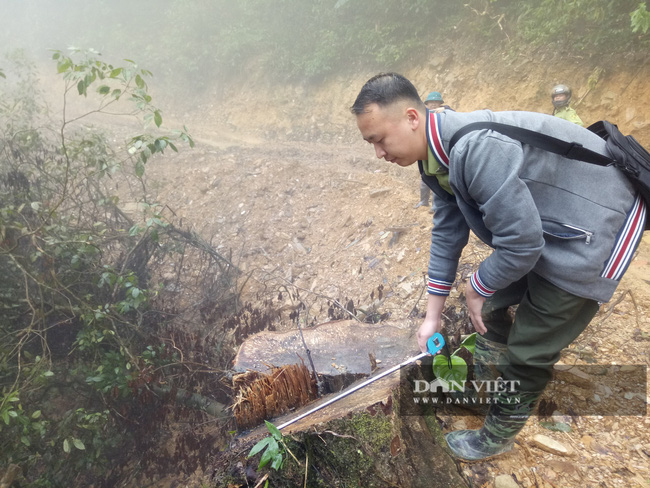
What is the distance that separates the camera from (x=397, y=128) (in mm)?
1583

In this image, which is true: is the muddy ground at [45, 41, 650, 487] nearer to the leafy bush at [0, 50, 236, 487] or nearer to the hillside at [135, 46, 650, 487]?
the hillside at [135, 46, 650, 487]

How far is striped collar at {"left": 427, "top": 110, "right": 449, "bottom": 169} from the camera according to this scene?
158cm

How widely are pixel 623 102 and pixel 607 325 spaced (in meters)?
4.88

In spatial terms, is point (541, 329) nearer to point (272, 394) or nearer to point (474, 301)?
point (474, 301)

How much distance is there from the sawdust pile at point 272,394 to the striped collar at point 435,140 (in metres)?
1.30

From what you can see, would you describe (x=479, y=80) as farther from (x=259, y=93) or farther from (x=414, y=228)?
(x=259, y=93)

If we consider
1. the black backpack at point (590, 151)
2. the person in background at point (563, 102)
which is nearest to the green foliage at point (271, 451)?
the black backpack at point (590, 151)

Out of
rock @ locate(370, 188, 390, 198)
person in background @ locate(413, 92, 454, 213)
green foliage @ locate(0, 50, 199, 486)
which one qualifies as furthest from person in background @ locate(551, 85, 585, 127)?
green foliage @ locate(0, 50, 199, 486)

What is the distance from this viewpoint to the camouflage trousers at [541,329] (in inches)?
67.0

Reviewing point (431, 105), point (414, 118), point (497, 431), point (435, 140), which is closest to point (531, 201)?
point (435, 140)

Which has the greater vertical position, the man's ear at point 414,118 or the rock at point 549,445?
the man's ear at point 414,118

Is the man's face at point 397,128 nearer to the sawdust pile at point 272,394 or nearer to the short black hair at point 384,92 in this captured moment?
the short black hair at point 384,92

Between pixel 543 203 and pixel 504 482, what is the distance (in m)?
1.50

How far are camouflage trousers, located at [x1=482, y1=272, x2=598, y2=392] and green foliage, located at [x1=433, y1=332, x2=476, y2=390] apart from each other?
0.19 m
